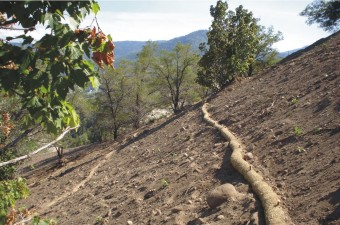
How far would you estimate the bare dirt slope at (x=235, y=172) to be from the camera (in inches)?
234

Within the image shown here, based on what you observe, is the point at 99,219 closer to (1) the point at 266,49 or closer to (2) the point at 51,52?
(2) the point at 51,52

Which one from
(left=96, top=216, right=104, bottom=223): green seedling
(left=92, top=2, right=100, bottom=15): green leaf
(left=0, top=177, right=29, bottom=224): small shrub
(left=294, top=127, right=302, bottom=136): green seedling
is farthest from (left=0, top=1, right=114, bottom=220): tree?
(left=294, top=127, right=302, bottom=136): green seedling

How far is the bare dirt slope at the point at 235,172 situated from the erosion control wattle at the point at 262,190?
147mm

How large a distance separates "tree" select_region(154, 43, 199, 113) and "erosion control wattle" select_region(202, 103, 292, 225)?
2505 centimetres

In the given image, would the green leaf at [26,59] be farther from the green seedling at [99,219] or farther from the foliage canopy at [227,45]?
the foliage canopy at [227,45]

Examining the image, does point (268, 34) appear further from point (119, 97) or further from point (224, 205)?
point (224, 205)

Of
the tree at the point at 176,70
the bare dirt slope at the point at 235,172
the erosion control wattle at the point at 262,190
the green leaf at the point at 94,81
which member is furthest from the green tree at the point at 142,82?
the green leaf at the point at 94,81

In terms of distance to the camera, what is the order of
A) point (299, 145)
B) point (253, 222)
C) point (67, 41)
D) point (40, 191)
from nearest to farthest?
point (67, 41), point (253, 222), point (299, 145), point (40, 191)

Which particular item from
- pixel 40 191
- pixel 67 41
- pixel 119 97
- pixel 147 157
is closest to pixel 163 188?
pixel 147 157

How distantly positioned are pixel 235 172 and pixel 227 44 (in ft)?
47.8

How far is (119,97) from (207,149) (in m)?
22.6

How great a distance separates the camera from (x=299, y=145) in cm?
743

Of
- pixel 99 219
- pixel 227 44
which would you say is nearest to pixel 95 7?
pixel 99 219

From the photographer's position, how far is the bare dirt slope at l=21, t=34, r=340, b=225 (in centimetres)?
595
